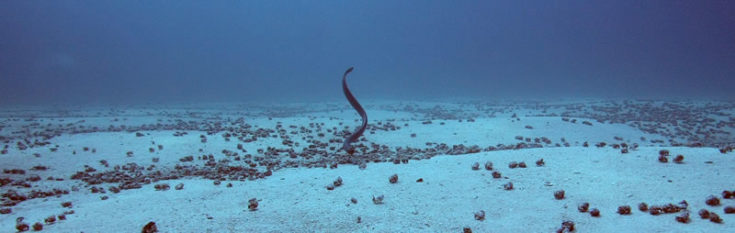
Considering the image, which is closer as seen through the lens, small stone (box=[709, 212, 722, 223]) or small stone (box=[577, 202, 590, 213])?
small stone (box=[709, 212, 722, 223])

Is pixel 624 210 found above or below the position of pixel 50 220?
above

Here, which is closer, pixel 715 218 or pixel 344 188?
pixel 715 218

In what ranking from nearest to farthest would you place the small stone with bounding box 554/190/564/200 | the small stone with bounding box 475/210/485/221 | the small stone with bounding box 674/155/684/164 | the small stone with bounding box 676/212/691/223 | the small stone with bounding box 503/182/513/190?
the small stone with bounding box 676/212/691/223 → the small stone with bounding box 475/210/485/221 → the small stone with bounding box 554/190/564/200 → the small stone with bounding box 503/182/513/190 → the small stone with bounding box 674/155/684/164

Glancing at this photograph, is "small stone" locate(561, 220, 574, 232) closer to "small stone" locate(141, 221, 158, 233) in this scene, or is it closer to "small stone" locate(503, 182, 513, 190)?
"small stone" locate(503, 182, 513, 190)

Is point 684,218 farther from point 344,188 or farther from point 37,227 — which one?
point 37,227

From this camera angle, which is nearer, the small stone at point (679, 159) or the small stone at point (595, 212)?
the small stone at point (595, 212)

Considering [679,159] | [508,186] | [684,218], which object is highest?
[679,159]

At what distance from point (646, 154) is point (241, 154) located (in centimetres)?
974

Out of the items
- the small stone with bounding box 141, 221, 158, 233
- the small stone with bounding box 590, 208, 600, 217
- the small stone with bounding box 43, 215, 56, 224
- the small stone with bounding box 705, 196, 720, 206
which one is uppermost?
the small stone with bounding box 705, 196, 720, 206

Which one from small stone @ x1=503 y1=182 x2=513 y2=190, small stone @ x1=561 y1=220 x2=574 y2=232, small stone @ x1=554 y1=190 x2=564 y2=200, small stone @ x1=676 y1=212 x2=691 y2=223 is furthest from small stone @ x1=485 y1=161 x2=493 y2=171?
small stone @ x1=676 y1=212 x2=691 y2=223

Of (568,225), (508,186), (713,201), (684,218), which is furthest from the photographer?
(508,186)

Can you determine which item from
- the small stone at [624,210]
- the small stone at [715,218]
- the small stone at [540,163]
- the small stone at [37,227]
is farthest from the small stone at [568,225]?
the small stone at [37,227]

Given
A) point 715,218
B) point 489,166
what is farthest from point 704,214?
point 489,166

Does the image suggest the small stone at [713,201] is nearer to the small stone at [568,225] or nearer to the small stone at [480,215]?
the small stone at [568,225]
